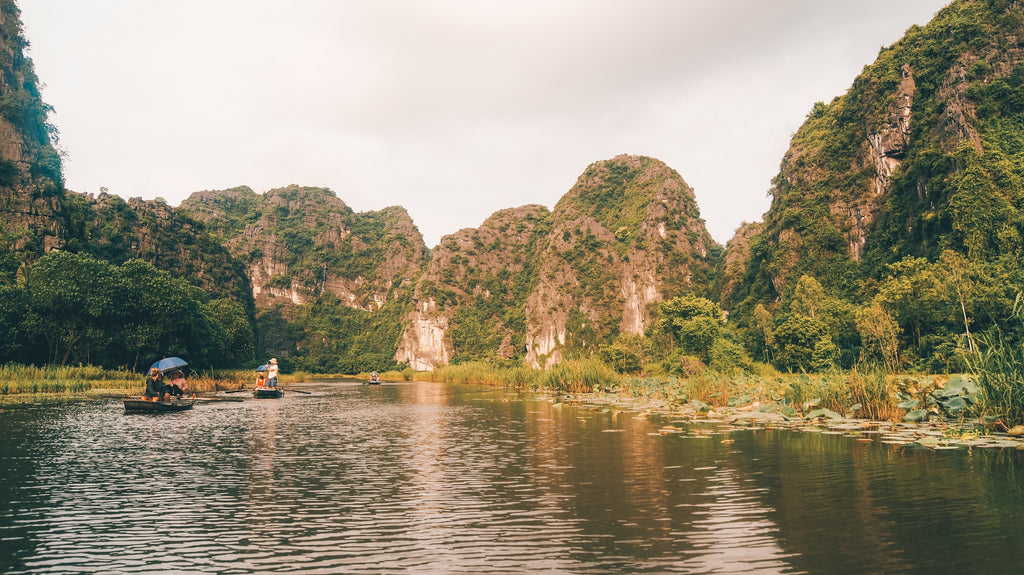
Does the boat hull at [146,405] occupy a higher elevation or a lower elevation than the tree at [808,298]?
lower

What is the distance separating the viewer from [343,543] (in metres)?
7.01

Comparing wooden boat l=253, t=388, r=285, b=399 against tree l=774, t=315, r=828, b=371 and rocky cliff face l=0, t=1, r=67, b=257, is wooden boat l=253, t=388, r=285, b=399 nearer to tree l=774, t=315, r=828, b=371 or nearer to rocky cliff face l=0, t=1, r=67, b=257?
rocky cliff face l=0, t=1, r=67, b=257

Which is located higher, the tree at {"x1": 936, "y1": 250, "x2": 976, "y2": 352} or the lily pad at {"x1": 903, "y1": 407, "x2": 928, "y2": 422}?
the tree at {"x1": 936, "y1": 250, "x2": 976, "y2": 352}

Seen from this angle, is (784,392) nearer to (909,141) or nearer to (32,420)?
(32,420)

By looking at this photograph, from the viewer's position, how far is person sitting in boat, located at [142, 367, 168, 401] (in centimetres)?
2542

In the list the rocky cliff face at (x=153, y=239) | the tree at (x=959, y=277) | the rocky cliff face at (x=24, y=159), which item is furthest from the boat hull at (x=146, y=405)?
Result: the rocky cliff face at (x=153, y=239)

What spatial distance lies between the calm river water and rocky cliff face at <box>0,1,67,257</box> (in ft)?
204

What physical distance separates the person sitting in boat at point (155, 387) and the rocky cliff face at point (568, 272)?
99244 mm

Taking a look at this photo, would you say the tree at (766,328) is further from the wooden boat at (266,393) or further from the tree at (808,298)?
the wooden boat at (266,393)

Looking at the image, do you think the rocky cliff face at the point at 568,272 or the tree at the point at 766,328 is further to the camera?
the rocky cliff face at the point at 568,272

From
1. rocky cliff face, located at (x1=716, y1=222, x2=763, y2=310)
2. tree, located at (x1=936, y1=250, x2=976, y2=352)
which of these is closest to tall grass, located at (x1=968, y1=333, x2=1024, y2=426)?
tree, located at (x1=936, y1=250, x2=976, y2=352)

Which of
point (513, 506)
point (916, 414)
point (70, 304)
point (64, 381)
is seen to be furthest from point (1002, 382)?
point (70, 304)

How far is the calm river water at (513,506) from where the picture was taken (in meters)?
6.23

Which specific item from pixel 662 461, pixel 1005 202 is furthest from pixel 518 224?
pixel 662 461
